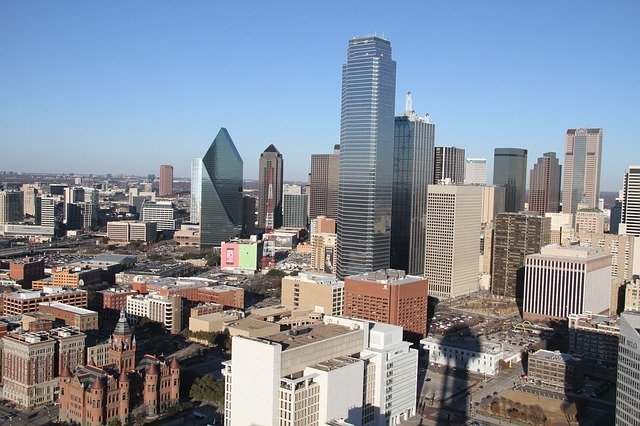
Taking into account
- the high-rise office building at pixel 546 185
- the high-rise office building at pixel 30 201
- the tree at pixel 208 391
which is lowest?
the tree at pixel 208 391

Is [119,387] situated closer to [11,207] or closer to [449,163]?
[449,163]

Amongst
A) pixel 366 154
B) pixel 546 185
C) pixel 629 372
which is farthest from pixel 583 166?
pixel 629 372

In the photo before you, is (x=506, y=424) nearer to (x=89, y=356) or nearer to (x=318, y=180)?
(x=89, y=356)

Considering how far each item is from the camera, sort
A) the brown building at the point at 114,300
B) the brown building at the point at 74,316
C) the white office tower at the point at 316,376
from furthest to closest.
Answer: the brown building at the point at 114,300
the brown building at the point at 74,316
the white office tower at the point at 316,376

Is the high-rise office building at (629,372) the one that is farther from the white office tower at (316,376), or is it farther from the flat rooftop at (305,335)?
the flat rooftop at (305,335)

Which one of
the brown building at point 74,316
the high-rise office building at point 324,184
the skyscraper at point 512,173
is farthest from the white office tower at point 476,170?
the brown building at point 74,316

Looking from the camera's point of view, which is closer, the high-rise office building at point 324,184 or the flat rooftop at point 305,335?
the flat rooftop at point 305,335
